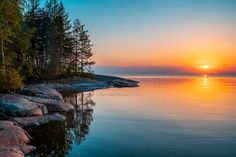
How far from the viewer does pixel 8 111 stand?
17844mm

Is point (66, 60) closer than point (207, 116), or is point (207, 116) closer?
point (207, 116)

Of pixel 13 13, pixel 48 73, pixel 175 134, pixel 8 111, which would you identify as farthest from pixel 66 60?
pixel 175 134

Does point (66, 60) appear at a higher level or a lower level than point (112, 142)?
higher

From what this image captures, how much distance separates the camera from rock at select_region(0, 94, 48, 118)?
58.3 ft

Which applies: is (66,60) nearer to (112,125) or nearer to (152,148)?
(112,125)

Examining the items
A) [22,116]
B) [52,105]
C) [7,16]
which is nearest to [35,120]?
[22,116]

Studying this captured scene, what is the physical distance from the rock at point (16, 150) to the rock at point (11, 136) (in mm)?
489

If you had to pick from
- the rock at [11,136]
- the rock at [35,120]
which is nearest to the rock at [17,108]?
the rock at [35,120]

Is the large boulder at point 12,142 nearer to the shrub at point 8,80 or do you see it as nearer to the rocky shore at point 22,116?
the rocky shore at point 22,116

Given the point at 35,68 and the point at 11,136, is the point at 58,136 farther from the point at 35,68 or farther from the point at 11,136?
the point at 35,68

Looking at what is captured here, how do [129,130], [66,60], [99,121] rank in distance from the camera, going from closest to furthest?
[129,130], [99,121], [66,60]

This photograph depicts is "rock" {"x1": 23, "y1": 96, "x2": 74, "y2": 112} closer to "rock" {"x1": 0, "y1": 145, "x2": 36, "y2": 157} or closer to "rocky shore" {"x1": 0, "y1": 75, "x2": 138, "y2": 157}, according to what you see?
"rocky shore" {"x1": 0, "y1": 75, "x2": 138, "y2": 157}

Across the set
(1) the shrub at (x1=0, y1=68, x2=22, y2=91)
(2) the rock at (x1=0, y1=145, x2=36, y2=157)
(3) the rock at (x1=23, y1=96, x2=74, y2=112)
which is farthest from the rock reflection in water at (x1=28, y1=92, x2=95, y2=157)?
(1) the shrub at (x1=0, y1=68, x2=22, y2=91)

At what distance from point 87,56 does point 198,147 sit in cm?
6287
